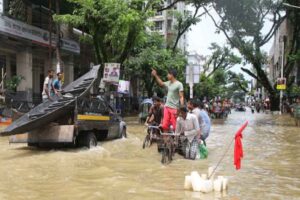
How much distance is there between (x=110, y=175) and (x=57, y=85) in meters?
7.71

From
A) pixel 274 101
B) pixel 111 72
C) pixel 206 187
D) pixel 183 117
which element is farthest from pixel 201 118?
pixel 274 101

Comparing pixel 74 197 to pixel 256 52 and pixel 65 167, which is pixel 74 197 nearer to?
pixel 65 167

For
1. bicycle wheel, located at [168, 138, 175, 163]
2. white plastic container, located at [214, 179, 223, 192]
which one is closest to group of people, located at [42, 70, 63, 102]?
bicycle wheel, located at [168, 138, 175, 163]

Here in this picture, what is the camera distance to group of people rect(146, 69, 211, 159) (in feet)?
33.3

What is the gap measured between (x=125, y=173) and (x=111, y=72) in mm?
13451

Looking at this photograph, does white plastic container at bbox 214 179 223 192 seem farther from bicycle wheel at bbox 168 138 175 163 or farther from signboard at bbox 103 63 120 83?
signboard at bbox 103 63 120 83

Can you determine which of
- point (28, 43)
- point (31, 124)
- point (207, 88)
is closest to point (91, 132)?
point (31, 124)

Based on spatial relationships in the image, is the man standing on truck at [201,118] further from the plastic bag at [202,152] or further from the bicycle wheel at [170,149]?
the bicycle wheel at [170,149]

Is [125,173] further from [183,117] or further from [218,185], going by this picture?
[218,185]

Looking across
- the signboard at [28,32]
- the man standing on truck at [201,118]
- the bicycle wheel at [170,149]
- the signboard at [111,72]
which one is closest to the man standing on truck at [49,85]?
the man standing on truck at [201,118]

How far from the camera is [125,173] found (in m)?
8.65

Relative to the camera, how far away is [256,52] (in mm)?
35938

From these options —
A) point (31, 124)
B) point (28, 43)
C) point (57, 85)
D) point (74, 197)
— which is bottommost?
point (74, 197)

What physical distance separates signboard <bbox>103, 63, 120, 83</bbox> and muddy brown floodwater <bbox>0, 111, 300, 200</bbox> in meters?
9.04
